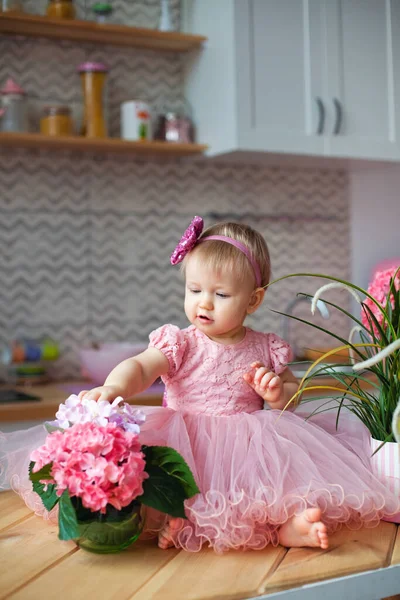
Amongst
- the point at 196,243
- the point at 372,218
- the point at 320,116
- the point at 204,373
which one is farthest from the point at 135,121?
the point at 204,373

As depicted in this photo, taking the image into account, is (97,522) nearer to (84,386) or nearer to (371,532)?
(371,532)

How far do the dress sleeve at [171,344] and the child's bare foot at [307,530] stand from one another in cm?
35

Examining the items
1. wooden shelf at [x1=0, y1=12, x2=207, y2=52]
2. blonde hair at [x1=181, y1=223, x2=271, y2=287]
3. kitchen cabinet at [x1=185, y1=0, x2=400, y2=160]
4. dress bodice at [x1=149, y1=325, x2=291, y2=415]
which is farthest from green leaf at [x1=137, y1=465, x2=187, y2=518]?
wooden shelf at [x1=0, y1=12, x2=207, y2=52]

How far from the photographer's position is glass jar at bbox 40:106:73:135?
2607mm

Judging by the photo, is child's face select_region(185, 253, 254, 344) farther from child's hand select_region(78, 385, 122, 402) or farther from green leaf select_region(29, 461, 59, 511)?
green leaf select_region(29, 461, 59, 511)

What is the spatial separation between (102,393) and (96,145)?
1693 mm

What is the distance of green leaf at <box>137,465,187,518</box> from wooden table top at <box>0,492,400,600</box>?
0.24 ft

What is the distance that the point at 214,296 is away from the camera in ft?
4.26

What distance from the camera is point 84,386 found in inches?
103

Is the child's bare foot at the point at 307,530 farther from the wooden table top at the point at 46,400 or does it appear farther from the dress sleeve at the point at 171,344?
the wooden table top at the point at 46,400

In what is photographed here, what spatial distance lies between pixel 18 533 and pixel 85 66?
1.92m

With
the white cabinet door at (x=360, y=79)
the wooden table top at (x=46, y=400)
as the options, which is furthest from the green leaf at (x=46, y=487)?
the white cabinet door at (x=360, y=79)

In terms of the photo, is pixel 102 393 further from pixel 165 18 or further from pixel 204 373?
pixel 165 18

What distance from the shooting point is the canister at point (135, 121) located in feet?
8.91
